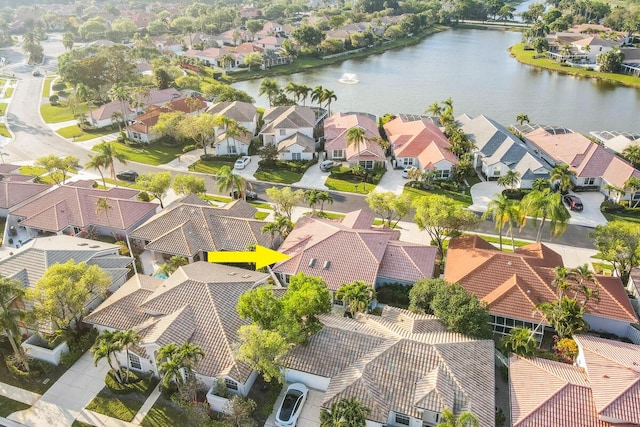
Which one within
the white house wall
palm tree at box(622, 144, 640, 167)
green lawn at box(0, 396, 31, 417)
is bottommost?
green lawn at box(0, 396, 31, 417)

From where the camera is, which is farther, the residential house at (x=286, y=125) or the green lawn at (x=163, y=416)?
the residential house at (x=286, y=125)

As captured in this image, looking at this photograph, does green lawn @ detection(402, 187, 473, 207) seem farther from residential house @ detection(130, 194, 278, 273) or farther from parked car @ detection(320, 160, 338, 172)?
residential house @ detection(130, 194, 278, 273)

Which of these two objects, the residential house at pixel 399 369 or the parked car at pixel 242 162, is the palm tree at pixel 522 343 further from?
the parked car at pixel 242 162

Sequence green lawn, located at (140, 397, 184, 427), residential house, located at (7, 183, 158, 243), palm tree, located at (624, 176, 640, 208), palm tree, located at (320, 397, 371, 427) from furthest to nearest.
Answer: palm tree, located at (624, 176, 640, 208), residential house, located at (7, 183, 158, 243), green lawn, located at (140, 397, 184, 427), palm tree, located at (320, 397, 371, 427)

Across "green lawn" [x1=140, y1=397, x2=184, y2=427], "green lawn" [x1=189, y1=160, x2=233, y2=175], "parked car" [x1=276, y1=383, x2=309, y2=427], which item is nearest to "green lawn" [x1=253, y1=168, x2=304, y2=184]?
"green lawn" [x1=189, y1=160, x2=233, y2=175]

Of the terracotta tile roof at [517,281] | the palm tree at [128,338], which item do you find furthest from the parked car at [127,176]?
the terracotta tile roof at [517,281]
